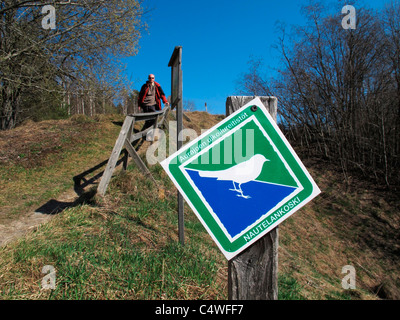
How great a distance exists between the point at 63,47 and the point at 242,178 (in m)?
9.53

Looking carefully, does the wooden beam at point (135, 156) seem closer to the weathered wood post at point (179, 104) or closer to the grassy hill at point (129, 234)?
the grassy hill at point (129, 234)

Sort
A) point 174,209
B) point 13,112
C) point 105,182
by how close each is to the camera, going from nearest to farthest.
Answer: point 105,182 → point 174,209 → point 13,112

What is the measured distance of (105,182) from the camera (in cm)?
450

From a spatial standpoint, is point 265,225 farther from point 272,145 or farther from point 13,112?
point 13,112

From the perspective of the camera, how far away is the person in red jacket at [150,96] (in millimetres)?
7770

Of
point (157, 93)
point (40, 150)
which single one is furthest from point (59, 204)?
point (157, 93)

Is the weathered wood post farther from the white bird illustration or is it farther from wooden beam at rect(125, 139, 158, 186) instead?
the white bird illustration

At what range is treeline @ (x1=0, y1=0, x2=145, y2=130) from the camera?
26.9 feet

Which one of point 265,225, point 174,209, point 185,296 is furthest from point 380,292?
point 265,225

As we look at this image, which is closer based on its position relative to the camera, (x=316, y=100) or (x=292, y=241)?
(x=292, y=241)

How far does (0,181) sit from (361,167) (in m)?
12.6

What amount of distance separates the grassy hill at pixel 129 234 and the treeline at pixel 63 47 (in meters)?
1.31

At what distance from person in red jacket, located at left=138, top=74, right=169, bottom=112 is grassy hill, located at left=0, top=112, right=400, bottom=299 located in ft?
4.02

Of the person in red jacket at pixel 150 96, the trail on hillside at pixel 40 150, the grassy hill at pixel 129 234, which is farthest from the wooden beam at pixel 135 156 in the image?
the person in red jacket at pixel 150 96
